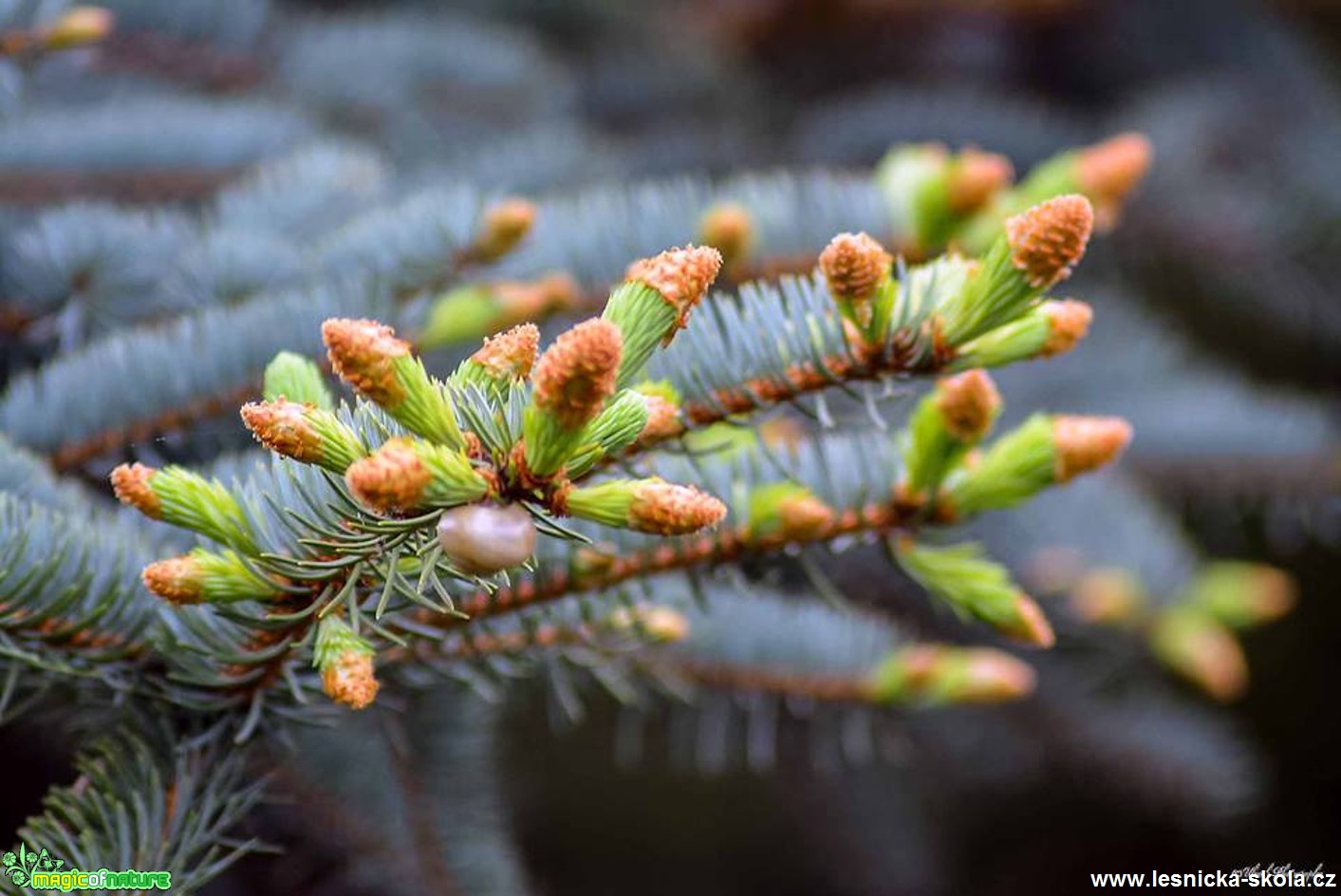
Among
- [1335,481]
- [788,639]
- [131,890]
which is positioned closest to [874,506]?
[788,639]

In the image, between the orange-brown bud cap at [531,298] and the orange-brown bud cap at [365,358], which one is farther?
the orange-brown bud cap at [531,298]

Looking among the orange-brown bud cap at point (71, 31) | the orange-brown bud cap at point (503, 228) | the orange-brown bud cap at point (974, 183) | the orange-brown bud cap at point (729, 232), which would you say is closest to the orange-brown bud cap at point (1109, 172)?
the orange-brown bud cap at point (974, 183)

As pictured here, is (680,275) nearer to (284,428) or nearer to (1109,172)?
(284,428)

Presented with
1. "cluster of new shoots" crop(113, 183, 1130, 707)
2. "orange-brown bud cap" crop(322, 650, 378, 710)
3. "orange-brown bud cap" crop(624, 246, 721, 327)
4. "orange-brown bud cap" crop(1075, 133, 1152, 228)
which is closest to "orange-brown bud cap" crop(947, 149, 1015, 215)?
"orange-brown bud cap" crop(1075, 133, 1152, 228)

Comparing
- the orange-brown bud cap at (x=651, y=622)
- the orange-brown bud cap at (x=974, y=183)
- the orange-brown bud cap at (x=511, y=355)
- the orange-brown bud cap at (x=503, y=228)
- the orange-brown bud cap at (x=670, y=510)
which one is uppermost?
the orange-brown bud cap at (x=503, y=228)

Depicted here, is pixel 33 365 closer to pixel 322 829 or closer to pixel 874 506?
pixel 322 829

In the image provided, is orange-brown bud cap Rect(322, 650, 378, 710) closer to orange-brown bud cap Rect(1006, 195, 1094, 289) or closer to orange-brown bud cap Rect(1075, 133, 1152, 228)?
orange-brown bud cap Rect(1006, 195, 1094, 289)

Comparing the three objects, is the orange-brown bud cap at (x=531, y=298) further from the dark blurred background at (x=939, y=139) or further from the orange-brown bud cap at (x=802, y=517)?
the dark blurred background at (x=939, y=139)
